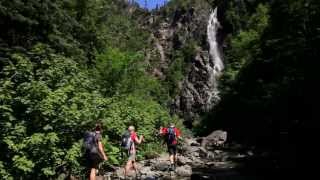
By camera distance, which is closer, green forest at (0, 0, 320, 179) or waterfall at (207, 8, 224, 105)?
green forest at (0, 0, 320, 179)

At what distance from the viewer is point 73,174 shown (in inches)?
632

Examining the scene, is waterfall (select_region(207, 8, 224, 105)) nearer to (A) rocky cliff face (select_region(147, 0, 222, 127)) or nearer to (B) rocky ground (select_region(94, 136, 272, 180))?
(A) rocky cliff face (select_region(147, 0, 222, 127))

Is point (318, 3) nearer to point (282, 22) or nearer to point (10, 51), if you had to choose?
point (282, 22)

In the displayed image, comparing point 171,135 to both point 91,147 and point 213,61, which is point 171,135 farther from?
point 213,61

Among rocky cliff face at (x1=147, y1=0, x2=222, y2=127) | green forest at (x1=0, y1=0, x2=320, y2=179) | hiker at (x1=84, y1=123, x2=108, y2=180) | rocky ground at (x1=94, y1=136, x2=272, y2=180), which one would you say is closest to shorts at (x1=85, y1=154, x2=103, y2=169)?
hiker at (x1=84, y1=123, x2=108, y2=180)

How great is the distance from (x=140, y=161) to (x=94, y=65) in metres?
13.3

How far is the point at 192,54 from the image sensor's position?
3925 inches

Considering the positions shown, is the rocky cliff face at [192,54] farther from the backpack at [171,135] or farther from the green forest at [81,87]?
the backpack at [171,135]

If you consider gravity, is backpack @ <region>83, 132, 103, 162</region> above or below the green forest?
below

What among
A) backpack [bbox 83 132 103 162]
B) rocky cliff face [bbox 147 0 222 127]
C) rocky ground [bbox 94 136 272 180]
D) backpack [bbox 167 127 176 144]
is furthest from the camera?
rocky cliff face [bbox 147 0 222 127]

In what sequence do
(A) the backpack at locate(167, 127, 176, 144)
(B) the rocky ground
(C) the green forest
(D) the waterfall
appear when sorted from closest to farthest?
1. (C) the green forest
2. (B) the rocky ground
3. (A) the backpack at locate(167, 127, 176, 144)
4. (D) the waterfall

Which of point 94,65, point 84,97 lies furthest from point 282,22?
point 84,97

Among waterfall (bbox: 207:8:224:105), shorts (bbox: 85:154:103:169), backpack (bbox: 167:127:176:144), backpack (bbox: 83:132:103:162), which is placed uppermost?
waterfall (bbox: 207:8:224:105)

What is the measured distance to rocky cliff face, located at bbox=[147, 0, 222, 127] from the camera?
305 ft
